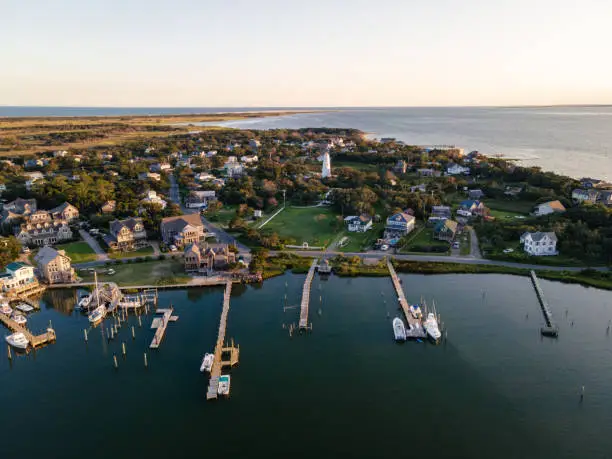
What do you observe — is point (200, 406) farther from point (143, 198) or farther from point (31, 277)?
point (143, 198)

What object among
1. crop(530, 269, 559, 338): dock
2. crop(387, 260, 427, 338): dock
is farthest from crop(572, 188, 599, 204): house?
crop(387, 260, 427, 338): dock

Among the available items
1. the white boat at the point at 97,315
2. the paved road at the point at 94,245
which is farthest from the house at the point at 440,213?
the white boat at the point at 97,315

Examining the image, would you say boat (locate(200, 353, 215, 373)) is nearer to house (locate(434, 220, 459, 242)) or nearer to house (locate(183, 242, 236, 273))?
house (locate(183, 242, 236, 273))

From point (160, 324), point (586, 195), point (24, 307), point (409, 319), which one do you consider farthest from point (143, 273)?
point (586, 195)

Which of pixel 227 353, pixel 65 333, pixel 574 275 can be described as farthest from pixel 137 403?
pixel 574 275

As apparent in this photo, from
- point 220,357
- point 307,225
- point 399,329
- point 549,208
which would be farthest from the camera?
point 549,208

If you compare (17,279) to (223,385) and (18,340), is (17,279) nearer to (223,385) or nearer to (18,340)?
(18,340)

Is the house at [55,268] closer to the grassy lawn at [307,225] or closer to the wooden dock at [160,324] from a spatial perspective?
the wooden dock at [160,324]
